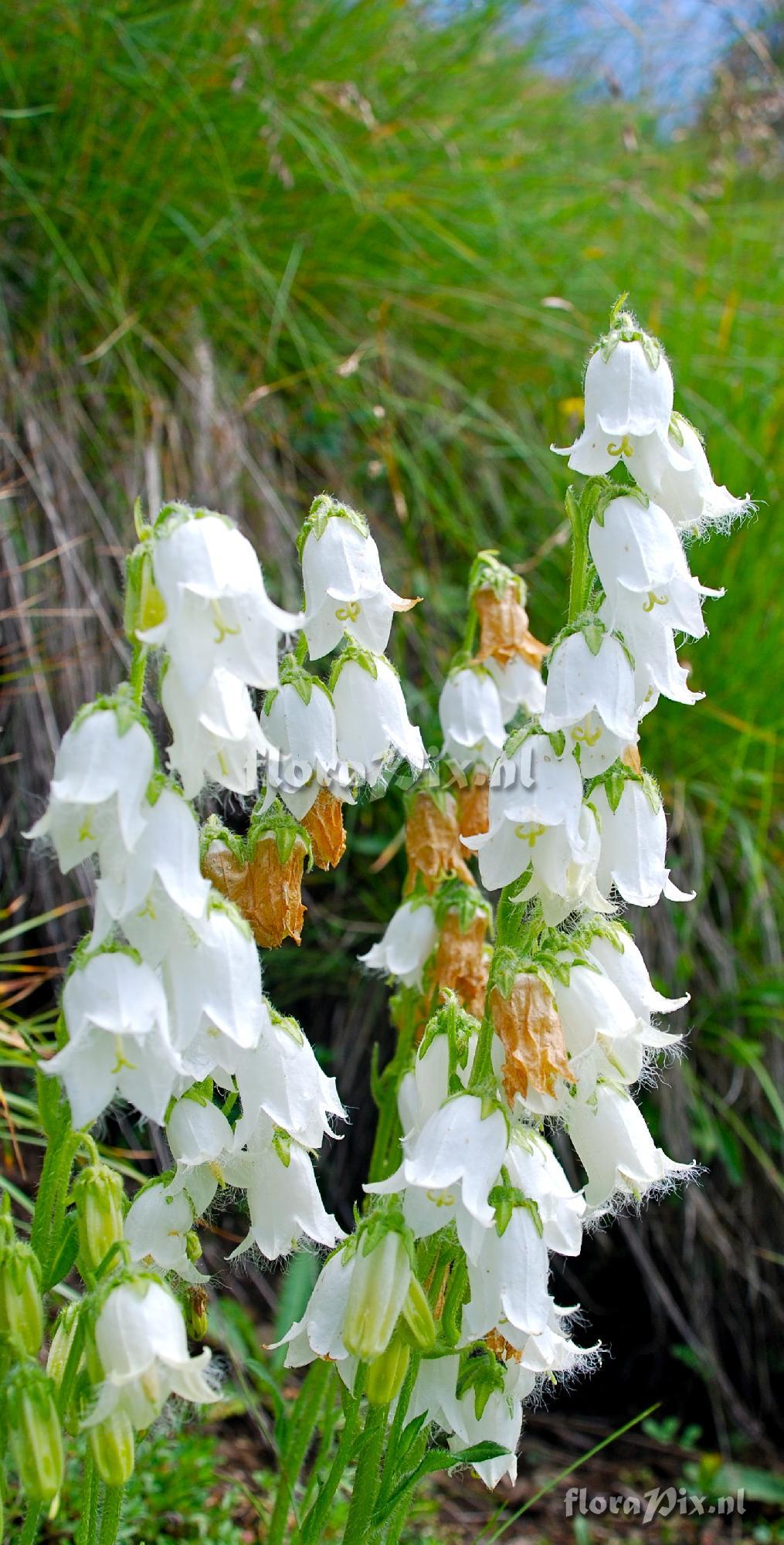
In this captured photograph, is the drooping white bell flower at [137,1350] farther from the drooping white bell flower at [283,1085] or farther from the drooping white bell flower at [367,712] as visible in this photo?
the drooping white bell flower at [367,712]

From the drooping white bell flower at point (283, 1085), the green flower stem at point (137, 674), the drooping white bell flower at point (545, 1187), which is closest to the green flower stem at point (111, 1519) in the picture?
the drooping white bell flower at point (283, 1085)

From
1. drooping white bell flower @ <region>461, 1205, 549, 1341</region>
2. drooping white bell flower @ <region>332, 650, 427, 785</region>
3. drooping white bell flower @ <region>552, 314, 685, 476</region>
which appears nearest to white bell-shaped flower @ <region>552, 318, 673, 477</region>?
drooping white bell flower @ <region>552, 314, 685, 476</region>

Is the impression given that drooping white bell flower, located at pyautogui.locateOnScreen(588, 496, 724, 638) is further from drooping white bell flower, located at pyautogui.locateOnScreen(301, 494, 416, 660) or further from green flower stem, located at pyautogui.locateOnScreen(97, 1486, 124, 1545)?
green flower stem, located at pyautogui.locateOnScreen(97, 1486, 124, 1545)

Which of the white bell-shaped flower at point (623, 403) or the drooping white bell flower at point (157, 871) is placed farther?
the white bell-shaped flower at point (623, 403)

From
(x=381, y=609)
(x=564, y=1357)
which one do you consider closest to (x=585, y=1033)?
(x=564, y=1357)

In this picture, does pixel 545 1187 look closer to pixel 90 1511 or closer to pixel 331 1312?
pixel 331 1312

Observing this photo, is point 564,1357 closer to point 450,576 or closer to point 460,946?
point 460,946

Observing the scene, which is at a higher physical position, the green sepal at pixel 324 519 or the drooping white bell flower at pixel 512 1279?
the green sepal at pixel 324 519
